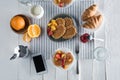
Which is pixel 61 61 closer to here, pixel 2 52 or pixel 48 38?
pixel 48 38

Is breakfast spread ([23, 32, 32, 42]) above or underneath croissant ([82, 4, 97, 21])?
underneath

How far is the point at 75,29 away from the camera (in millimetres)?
1100

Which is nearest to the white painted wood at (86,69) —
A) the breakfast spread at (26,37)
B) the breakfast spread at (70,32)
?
the breakfast spread at (70,32)

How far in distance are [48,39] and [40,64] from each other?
99mm

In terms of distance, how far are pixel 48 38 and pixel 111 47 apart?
235 mm

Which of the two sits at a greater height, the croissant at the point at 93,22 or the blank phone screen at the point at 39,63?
the croissant at the point at 93,22

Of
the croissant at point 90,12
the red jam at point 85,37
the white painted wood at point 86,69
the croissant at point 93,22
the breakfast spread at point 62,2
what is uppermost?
the breakfast spread at point 62,2

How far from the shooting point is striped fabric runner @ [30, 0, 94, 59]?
3.65 feet

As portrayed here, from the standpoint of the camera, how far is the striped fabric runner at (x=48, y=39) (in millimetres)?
1112

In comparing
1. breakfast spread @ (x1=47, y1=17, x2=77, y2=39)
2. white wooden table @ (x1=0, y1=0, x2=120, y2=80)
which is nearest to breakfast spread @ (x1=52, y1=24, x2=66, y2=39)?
breakfast spread @ (x1=47, y1=17, x2=77, y2=39)

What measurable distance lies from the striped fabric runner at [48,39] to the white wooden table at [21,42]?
38mm

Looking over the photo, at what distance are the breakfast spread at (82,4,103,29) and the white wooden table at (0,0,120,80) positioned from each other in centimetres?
3

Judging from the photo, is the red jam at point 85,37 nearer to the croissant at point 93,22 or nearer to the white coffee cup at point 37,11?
the croissant at point 93,22

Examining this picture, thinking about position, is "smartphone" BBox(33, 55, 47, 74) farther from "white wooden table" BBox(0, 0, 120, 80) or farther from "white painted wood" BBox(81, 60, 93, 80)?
"white painted wood" BBox(81, 60, 93, 80)
